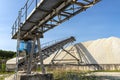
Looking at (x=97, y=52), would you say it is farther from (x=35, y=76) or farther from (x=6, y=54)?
(x=35, y=76)

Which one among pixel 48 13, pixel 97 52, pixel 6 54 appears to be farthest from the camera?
pixel 6 54

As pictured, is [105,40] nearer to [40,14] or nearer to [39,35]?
[39,35]

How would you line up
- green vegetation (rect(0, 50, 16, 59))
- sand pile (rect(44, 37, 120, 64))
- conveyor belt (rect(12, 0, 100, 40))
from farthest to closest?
1. green vegetation (rect(0, 50, 16, 59))
2. sand pile (rect(44, 37, 120, 64))
3. conveyor belt (rect(12, 0, 100, 40))

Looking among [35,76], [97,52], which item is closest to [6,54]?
[97,52]

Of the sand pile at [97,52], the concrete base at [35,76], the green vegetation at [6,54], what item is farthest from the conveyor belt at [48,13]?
the green vegetation at [6,54]

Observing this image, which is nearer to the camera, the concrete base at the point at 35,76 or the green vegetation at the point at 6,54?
the concrete base at the point at 35,76

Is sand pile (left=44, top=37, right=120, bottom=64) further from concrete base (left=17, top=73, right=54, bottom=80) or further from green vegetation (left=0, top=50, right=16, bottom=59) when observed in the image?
concrete base (left=17, top=73, right=54, bottom=80)

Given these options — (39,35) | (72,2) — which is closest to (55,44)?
(39,35)

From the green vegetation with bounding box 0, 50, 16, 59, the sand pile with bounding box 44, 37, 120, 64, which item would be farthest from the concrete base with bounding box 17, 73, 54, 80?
the green vegetation with bounding box 0, 50, 16, 59

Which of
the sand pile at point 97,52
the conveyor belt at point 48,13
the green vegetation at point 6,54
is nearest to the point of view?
the conveyor belt at point 48,13

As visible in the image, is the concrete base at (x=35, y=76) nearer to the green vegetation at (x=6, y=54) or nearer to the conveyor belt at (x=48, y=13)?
the conveyor belt at (x=48, y=13)

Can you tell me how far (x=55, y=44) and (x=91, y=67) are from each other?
26.1ft

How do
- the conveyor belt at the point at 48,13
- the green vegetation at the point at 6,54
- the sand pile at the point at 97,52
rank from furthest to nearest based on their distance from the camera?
the green vegetation at the point at 6,54
the sand pile at the point at 97,52
the conveyor belt at the point at 48,13

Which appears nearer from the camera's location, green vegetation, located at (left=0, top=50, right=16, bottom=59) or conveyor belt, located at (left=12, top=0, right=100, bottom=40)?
conveyor belt, located at (left=12, top=0, right=100, bottom=40)
